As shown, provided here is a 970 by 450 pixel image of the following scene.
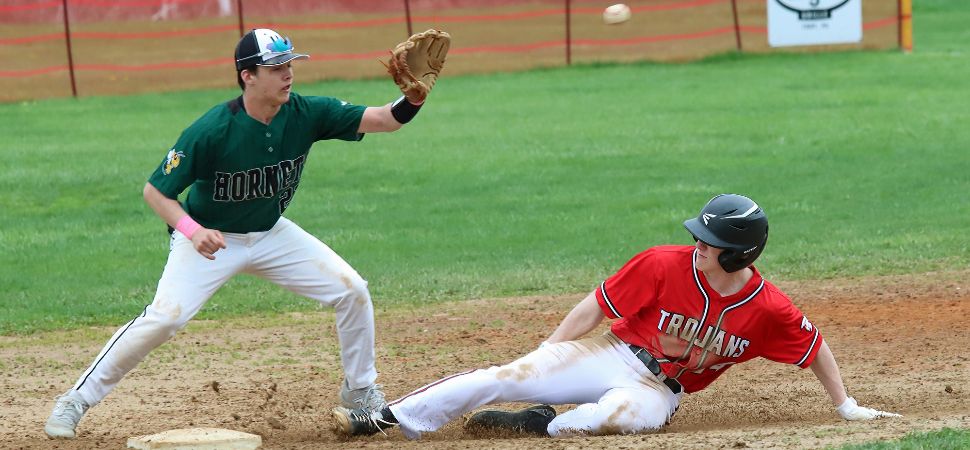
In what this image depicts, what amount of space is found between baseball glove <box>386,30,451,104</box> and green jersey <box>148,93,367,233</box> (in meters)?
0.27

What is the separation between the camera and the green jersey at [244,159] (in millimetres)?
6312

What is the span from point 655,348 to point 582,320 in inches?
14.5

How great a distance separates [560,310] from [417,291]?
1401 mm

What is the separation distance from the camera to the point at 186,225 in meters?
6.14

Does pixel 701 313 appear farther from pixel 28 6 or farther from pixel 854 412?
pixel 28 6

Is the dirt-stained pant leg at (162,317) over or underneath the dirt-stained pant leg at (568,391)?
over

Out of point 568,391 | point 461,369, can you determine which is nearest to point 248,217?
point 568,391

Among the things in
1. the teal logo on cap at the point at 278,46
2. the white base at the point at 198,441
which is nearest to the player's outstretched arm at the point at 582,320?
the white base at the point at 198,441

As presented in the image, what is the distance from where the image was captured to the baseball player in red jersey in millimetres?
5996

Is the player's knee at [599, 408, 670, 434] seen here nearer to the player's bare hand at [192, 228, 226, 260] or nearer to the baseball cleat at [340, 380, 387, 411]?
the baseball cleat at [340, 380, 387, 411]

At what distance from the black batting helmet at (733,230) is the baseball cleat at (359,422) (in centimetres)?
168

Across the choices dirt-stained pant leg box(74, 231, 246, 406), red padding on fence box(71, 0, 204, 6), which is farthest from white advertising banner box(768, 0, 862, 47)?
dirt-stained pant leg box(74, 231, 246, 406)

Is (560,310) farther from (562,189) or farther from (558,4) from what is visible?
(558,4)

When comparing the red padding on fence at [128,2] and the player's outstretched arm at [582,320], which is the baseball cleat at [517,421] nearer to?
the player's outstretched arm at [582,320]
